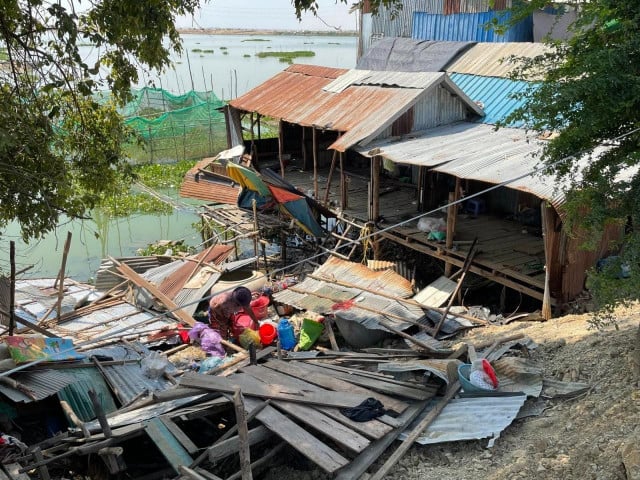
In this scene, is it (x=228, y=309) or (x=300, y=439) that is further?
(x=228, y=309)

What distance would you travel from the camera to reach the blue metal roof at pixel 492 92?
14.5m

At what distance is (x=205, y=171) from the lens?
17.4 metres

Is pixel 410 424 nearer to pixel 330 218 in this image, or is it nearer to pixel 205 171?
pixel 330 218

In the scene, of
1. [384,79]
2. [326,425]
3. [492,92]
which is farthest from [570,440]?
[384,79]

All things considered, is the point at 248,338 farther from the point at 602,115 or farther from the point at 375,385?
the point at 602,115

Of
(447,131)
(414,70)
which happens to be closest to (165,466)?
(447,131)

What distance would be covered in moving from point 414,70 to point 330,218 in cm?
589

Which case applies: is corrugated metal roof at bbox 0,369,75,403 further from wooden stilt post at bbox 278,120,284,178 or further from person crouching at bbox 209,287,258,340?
wooden stilt post at bbox 278,120,284,178

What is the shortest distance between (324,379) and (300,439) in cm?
131

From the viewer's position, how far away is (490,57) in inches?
648

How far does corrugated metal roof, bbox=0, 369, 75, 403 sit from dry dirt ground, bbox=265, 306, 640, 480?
2.49 m

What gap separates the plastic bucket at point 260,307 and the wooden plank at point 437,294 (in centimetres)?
284

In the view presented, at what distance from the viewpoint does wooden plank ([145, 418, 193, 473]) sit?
5336 mm

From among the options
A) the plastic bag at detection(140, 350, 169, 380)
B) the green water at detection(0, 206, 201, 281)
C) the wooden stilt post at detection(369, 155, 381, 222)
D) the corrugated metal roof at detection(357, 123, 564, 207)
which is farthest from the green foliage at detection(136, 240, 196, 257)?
the plastic bag at detection(140, 350, 169, 380)
